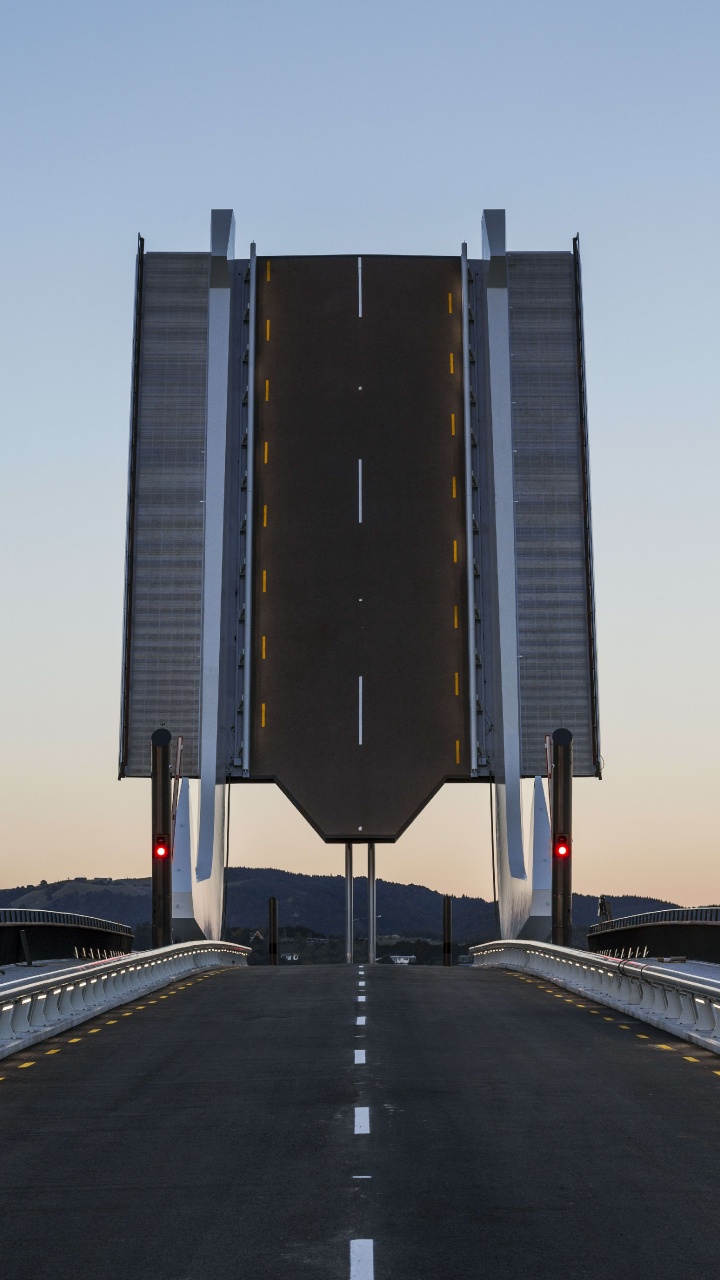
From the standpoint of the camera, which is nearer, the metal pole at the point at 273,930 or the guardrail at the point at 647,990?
the guardrail at the point at 647,990

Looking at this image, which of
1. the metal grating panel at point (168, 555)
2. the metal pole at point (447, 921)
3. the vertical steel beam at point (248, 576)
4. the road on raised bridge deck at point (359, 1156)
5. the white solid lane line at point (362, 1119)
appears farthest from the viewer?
the metal pole at point (447, 921)

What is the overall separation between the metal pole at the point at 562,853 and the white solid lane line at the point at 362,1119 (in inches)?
1292

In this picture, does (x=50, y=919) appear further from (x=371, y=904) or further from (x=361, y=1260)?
(x=361, y=1260)

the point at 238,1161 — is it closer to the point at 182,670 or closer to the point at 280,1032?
the point at 280,1032

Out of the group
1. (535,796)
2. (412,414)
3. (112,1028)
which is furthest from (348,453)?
(112,1028)

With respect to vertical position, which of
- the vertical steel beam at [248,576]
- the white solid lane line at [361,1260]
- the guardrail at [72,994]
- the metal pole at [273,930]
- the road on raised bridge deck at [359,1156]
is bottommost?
the white solid lane line at [361,1260]

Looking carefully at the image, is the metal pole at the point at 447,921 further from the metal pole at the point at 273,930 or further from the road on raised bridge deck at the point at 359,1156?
the road on raised bridge deck at the point at 359,1156

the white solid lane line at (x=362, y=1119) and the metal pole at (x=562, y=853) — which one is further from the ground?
the metal pole at (x=562, y=853)

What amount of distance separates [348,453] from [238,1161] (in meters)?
41.7

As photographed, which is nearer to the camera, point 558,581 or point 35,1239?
point 35,1239

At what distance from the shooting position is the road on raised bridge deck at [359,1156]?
7637 mm

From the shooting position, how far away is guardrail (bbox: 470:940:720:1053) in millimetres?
18275

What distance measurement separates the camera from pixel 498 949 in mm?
49625

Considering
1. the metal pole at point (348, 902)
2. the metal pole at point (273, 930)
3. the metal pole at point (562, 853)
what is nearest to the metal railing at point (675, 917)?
the metal pole at point (562, 853)
